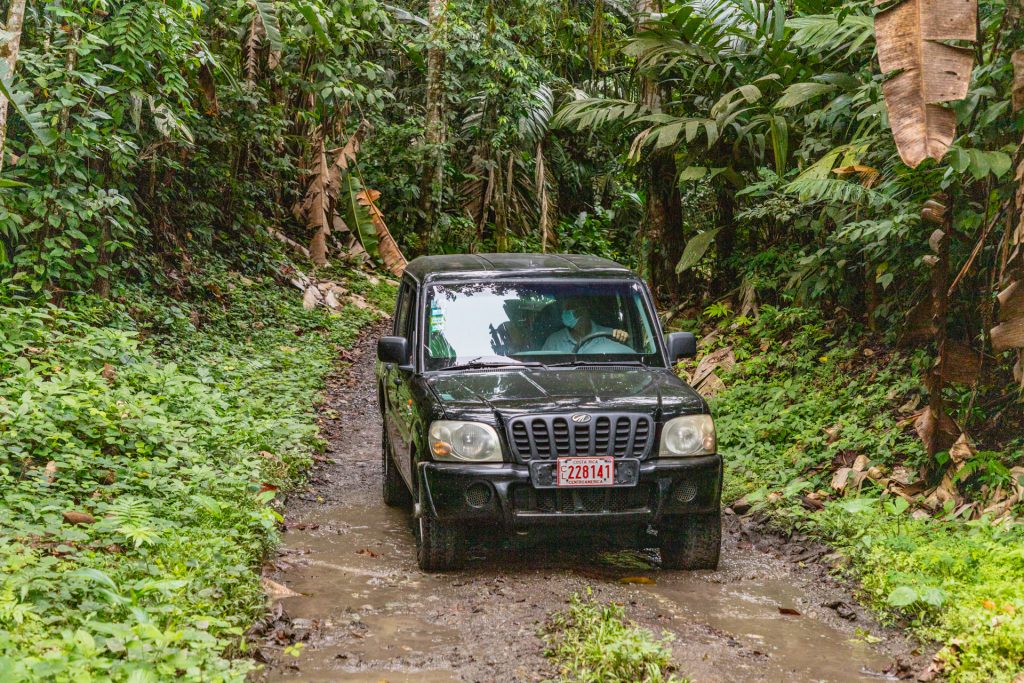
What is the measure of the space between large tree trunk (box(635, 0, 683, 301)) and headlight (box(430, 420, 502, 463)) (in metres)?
8.25

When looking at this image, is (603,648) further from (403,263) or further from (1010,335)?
(403,263)

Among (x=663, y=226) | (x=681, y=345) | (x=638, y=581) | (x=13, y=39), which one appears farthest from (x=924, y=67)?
(x=663, y=226)

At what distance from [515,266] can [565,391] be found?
1424mm

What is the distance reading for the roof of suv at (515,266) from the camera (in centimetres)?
699

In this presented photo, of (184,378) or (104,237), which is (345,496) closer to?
(184,378)

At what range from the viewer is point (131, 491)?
6.08 metres

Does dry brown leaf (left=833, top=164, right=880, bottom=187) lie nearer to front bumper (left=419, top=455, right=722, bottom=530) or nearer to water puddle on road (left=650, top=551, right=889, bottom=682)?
water puddle on road (left=650, top=551, right=889, bottom=682)

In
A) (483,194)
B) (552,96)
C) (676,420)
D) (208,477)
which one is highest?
(552,96)

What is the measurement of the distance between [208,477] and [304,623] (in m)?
1.74

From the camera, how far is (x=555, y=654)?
4578mm

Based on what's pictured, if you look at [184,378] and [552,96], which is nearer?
[184,378]

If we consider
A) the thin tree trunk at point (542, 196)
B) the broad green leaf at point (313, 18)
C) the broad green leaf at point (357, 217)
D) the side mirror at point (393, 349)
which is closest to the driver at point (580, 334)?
the side mirror at point (393, 349)

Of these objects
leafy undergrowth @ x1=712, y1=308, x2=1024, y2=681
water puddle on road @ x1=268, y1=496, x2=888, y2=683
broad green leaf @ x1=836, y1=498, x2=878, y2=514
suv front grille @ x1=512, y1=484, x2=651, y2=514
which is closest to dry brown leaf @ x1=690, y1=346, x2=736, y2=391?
leafy undergrowth @ x1=712, y1=308, x2=1024, y2=681

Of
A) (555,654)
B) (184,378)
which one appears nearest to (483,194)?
(184,378)
